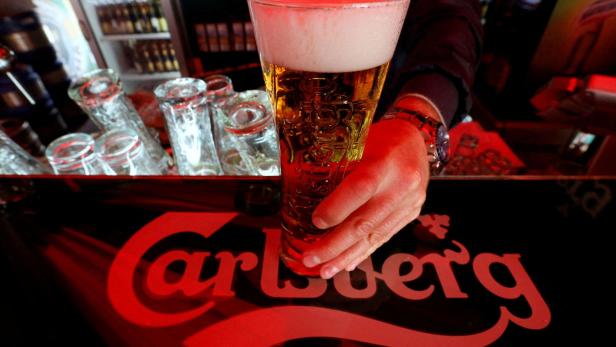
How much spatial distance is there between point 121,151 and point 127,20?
3.18 m

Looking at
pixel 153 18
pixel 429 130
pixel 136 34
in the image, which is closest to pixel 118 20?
pixel 136 34

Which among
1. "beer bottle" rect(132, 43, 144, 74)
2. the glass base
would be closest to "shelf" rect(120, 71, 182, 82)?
"beer bottle" rect(132, 43, 144, 74)

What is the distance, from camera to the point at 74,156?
0.87 meters

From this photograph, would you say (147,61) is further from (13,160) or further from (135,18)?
(13,160)

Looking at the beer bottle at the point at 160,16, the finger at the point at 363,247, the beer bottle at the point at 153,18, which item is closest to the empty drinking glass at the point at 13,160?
the finger at the point at 363,247

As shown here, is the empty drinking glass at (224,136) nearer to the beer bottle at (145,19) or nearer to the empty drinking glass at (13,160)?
the empty drinking glass at (13,160)

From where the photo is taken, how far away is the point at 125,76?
378cm

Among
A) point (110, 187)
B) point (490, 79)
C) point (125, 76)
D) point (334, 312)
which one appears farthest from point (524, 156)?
point (125, 76)

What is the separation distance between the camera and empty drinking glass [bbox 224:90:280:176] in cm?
78

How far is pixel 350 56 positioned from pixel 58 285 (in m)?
0.71

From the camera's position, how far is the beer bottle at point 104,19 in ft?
10.8

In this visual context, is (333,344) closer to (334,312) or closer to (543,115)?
(334,312)

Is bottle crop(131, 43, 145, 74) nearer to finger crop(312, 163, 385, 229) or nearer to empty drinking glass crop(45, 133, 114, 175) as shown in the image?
empty drinking glass crop(45, 133, 114, 175)

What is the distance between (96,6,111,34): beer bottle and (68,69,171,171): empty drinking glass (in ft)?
9.59
